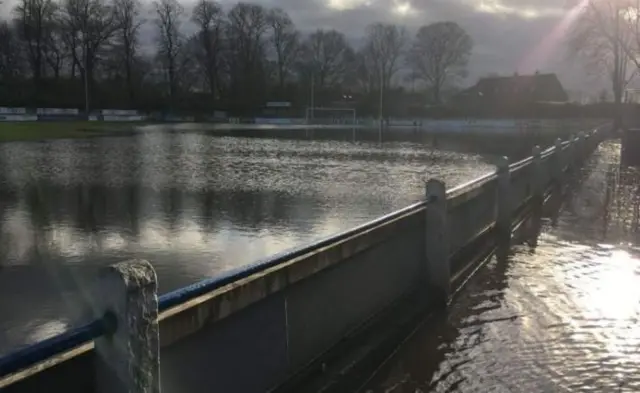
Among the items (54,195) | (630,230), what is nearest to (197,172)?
(54,195)

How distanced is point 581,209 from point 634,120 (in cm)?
2946

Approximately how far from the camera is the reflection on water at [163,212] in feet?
26.9

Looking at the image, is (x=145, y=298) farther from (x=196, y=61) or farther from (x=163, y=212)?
(x=196, y=61)

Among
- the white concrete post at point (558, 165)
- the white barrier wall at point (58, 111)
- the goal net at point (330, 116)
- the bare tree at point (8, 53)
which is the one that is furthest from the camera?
the goal net at point (330, 116)

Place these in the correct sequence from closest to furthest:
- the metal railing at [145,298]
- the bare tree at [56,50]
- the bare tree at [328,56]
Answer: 1. the metal railing at [145,298]
2. the bare tree at [56,50]
3. the bare tree at [328,56]

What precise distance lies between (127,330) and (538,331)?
472 cm

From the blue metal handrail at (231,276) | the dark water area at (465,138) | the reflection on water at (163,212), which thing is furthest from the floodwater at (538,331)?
the dark water area at (465,138)

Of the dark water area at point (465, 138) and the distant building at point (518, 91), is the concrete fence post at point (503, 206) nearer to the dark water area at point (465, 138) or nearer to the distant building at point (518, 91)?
the dark water area at point (465, 138)

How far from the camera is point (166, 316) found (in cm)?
322

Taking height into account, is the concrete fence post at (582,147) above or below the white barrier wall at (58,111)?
below

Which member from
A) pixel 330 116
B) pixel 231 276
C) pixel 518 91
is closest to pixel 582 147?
pixel 231 276

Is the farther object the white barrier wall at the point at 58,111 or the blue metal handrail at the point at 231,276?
the white barrier wall at the point at 58,111

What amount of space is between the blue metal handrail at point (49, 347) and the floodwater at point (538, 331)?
2837mm

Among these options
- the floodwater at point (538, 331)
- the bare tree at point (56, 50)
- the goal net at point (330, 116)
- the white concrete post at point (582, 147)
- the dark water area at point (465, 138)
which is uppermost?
the bare tree at point (56, 50)
